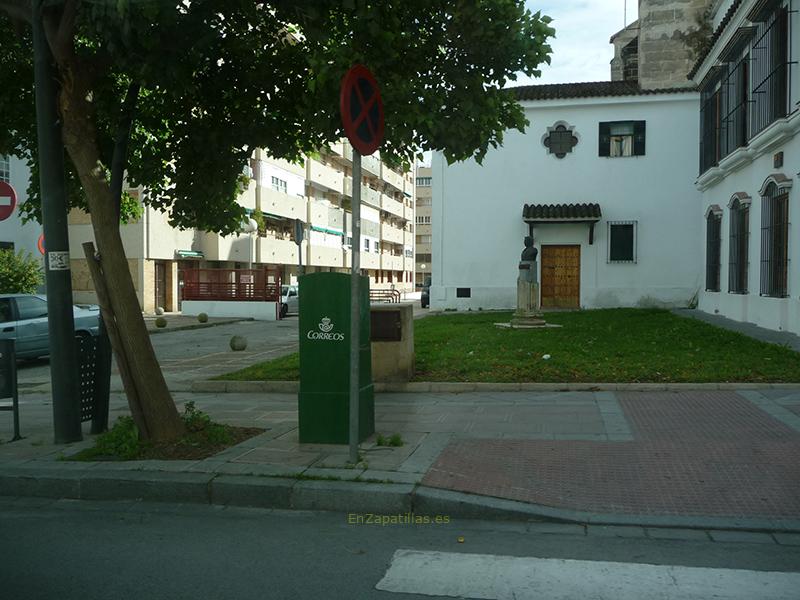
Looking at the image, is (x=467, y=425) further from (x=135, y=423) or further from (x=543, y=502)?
(x=135, y=423)

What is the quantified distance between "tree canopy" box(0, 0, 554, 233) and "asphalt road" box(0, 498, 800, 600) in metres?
3.34

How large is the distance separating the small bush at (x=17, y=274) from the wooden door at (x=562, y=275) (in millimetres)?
16505

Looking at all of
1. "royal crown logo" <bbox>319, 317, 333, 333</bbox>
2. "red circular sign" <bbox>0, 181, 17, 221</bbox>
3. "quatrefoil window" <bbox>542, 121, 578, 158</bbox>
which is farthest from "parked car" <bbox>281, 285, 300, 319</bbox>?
"royal crown logo" <bbox>319, 317, 333, 333</bbox>

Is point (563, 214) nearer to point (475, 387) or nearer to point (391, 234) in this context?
point (475, 387)

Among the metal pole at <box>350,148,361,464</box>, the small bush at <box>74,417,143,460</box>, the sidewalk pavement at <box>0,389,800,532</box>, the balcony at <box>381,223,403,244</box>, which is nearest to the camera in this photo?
the sidewalk pavement at <box>0,389,800,532</box>

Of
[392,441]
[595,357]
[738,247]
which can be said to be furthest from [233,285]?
[392,441]

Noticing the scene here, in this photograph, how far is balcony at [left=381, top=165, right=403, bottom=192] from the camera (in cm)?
7088

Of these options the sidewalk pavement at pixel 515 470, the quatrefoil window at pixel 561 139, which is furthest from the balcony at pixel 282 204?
the sidewalk pavement at pixel 515 470

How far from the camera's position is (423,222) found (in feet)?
314

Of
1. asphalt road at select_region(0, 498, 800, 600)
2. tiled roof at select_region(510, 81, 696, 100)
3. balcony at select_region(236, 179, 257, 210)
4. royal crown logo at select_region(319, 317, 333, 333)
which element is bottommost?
asphalt road at select_region(0, 498, 800, 600)

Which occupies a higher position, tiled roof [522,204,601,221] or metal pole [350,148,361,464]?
tiled roof [522,204,601,221]

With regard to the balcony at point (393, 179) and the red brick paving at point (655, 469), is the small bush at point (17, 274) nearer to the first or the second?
the red brick paving at point (655, 469)

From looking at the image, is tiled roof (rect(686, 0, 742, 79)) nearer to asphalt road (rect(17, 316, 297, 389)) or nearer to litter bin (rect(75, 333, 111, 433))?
asphalt road (rect(17, 316, 297, 389))

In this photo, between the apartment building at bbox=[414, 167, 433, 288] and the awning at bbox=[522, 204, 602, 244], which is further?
the apartment building at bbox=[414, 167, 433, 288]
